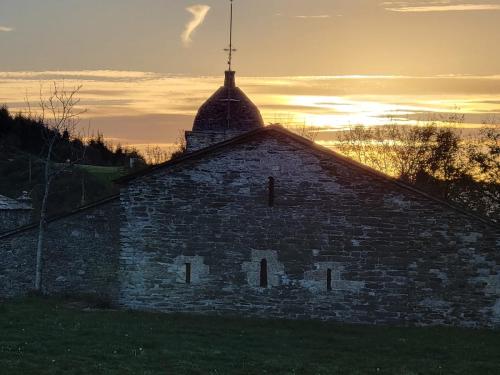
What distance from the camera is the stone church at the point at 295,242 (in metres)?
18.4

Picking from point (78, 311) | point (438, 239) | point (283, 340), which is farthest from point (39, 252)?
point (438, 239)

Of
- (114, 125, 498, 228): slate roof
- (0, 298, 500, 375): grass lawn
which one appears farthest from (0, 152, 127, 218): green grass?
(0, 298, 500, 375): grass lawn

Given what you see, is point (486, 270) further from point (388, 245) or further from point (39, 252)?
point (39, 252)

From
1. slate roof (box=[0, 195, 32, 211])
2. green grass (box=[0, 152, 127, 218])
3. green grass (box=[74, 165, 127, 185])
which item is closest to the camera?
slate roof (box=[0, 195, 32, 211])

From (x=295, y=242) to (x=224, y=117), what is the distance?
1195 cm

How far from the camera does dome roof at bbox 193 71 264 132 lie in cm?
2947

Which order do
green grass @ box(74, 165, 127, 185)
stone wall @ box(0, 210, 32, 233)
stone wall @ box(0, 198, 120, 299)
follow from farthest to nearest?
green grass @ box(74, 165, 127, 185) < stone wall @ box(0, 210, 32, 233) < stone wall @ box(0, 198, 120, 299)

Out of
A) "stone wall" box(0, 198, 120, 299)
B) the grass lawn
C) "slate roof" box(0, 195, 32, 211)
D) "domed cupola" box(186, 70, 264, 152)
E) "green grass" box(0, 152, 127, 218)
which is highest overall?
"domed cupola" box(186, 70, 264, 152)

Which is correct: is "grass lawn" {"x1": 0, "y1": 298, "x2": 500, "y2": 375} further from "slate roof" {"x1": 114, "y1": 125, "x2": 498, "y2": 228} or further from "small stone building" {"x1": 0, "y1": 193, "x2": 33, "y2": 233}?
"small stone building" {"x1": 0, "y1": 193, "x2": 33, "y2": 233}

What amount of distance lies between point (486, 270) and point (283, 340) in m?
6.31

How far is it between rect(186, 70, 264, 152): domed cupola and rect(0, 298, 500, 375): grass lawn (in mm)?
11818

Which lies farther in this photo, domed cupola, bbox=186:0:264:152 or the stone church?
domed cupola, bbox=186:0:264:152

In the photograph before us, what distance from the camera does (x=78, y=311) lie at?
19.1m

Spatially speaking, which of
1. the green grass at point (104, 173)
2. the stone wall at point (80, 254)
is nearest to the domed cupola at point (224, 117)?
the stone wall at point (80, 254)
